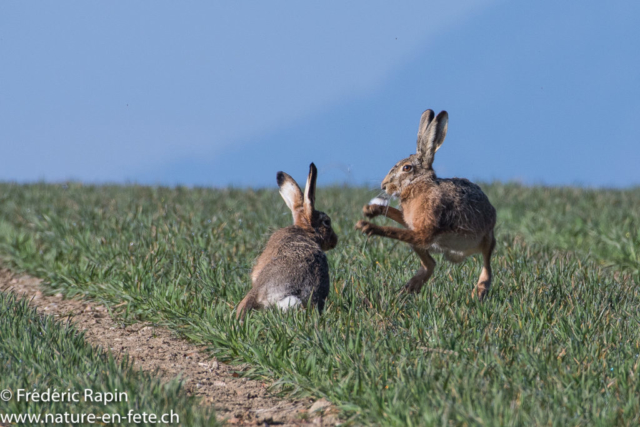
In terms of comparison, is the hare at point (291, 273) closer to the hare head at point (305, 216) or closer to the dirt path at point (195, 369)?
the hare head at point (305, 216)

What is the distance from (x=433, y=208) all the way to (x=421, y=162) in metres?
0.62

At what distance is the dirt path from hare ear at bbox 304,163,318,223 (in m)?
1.50

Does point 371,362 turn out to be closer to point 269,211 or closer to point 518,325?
point 518,325

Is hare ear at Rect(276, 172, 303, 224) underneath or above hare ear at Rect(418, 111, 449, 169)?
underneath

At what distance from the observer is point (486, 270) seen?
19.9 feet

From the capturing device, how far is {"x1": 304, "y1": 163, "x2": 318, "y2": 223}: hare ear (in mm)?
5391

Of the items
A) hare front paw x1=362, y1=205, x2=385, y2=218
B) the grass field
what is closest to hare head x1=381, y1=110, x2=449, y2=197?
hare front paw x1=362, y1=205, x2=385, y2=218

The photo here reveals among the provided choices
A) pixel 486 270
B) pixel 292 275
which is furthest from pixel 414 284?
pixel 292 275

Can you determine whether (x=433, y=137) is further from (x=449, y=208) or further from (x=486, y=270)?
(x=486, y=270)

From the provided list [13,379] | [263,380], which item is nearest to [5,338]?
[13,379]

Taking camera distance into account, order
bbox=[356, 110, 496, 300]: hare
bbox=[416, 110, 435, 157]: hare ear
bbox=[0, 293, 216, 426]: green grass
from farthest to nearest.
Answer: bbox=[416, 110, 435, 157]: hare ear → bbox=[356, 110, 496, 300]: hare → bbox=[0, 293, 216, 426]: green grass

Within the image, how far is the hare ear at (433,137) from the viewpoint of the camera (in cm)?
545

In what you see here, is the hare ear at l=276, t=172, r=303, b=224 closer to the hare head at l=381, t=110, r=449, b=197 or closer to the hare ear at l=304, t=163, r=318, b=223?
the hare ear at l=304, t=163, r=318, b=223

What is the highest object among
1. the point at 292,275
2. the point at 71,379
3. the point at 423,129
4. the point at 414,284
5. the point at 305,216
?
the point at 423,129
